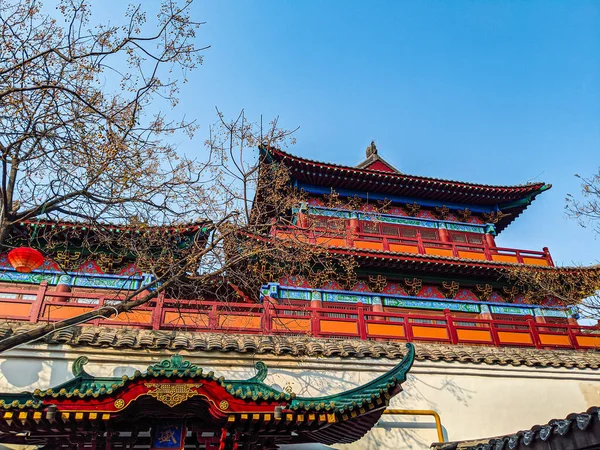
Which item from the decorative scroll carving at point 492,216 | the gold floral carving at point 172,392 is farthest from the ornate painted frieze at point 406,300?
the gold floral carving at point 172,392

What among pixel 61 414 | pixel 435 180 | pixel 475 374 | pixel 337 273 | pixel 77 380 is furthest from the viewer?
pixel 435 180

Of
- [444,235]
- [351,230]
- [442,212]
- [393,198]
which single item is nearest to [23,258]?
[351,230]

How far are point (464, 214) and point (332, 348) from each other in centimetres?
984

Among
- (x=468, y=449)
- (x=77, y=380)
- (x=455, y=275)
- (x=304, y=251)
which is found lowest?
(x=468, y=449)

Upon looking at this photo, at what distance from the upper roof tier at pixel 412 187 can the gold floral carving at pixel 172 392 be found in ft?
30.1

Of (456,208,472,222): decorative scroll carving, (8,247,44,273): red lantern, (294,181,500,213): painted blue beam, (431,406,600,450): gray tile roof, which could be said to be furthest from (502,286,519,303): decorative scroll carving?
(8,247,44,273): red lantern

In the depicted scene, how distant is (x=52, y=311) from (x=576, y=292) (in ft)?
44.4

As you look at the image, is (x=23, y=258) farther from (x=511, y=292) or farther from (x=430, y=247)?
(x=511, y=292)

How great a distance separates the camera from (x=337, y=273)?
1245 cm

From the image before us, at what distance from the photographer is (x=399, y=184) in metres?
14.8

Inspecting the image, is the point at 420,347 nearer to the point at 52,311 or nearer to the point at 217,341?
the point at 217,341

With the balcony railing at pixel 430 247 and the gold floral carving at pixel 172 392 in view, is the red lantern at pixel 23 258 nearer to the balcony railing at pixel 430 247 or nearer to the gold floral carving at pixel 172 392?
the gold floral carving at pixel 172 392

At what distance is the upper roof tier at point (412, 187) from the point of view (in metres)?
14.2

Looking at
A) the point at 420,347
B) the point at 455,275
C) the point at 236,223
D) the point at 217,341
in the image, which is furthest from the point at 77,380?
the point at 455,275
